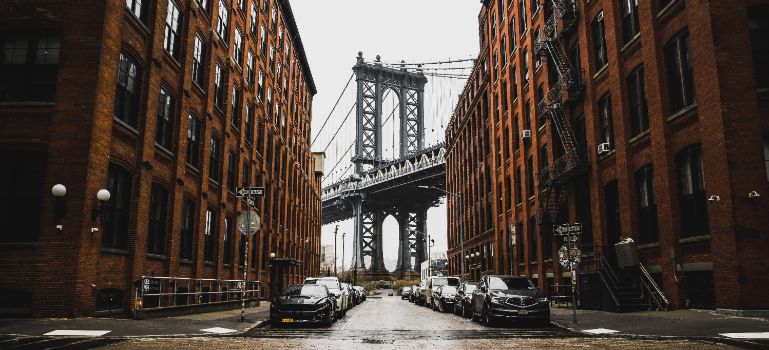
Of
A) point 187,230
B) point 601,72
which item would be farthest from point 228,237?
point 601,72

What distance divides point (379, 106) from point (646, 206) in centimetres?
7875

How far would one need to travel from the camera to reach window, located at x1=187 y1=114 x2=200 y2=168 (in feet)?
82.4

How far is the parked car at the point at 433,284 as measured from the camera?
31948 mm

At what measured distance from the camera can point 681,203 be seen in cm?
1970

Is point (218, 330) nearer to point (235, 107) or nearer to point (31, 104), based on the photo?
point (31, 104)

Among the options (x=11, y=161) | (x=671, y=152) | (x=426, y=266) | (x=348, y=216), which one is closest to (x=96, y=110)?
(x=11, y=161)

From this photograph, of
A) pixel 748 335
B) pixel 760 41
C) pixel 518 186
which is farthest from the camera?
pixel 518 186

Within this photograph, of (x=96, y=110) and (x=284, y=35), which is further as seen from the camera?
(x=284, y=35)

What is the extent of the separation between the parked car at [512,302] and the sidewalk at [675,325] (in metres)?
0.76

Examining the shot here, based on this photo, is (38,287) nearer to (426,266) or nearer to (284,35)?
(284,35)

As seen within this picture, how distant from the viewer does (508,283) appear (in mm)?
→ 19359

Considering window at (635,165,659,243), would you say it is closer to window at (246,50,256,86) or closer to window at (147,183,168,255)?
window at (147,183,168,255)

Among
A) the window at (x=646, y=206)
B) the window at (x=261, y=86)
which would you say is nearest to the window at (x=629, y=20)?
the window at (x=646, y=206)

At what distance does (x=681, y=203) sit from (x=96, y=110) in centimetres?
1800
